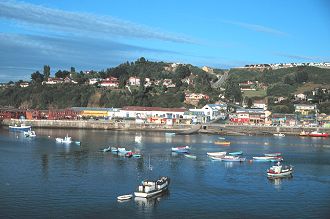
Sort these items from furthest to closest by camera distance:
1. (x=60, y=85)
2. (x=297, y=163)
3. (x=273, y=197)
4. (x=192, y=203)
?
(x=60, y=85)
(x=297, y=163)
(x=273, y=197)
(x=192, y=203)

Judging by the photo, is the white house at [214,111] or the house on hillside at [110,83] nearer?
the white house at [214,111]

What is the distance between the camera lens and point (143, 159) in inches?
910

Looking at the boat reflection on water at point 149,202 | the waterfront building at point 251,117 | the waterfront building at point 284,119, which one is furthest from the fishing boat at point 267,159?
the waterfront building at point 251,117

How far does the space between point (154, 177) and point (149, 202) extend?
3657 mm

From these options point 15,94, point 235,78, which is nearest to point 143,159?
point 15,94

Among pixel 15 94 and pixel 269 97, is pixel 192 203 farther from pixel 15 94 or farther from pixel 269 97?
pixel 15 94

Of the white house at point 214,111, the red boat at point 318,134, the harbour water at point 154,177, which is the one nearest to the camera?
the harbour water at point 154,177

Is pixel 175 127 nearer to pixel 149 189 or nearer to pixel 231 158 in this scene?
pixel 231 158

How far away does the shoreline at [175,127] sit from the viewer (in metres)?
40.9

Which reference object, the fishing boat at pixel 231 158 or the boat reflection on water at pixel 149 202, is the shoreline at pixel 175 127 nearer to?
the fishing boat at pixel 231 158

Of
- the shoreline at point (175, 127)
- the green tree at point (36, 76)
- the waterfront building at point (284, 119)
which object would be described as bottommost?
the shoreline at point (175, 127)

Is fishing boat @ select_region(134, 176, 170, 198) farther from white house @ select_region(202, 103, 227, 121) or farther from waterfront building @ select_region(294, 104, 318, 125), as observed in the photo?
waterfront building @ select_region(294, 104, 318, 125)

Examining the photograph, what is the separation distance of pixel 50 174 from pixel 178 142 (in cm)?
1432

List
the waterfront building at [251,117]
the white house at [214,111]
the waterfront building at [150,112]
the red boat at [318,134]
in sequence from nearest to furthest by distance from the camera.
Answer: the red boat at [318,134] < the waterfront building at [251,117] < the waterfront building at [150,112] < the white house at [214,111]
